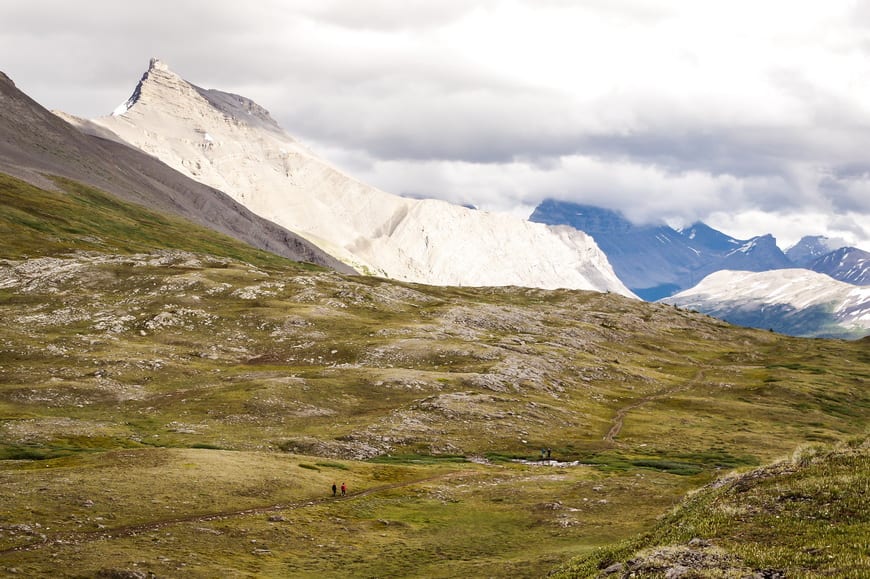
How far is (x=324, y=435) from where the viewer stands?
108 meters

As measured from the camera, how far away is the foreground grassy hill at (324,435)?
56.6 meters

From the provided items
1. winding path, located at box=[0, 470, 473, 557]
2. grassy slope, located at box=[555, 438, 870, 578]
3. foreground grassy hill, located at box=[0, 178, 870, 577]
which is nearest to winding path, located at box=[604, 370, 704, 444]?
foreground grassy hill, located at box=[0, 178, 870, 577]

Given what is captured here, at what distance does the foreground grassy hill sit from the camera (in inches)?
2229

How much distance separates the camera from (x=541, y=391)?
492ft

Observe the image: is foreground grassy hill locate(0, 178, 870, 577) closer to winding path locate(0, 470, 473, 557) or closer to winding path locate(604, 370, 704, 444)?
winding path locate(0, 470, 473, 557)

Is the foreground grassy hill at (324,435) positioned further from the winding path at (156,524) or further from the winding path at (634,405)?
the winding path at (634,405)

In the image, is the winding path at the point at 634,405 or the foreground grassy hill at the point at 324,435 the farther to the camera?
the winding path at the point at 634,405

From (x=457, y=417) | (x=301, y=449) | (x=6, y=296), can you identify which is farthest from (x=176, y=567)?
(x=6, y=296)

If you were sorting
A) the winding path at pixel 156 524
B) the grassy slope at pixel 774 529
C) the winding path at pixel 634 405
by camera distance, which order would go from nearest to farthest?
1. the grassy slope at pixel 774 529
2. the winding path at pixel 156 524
3. the winding path at pixel 634 405

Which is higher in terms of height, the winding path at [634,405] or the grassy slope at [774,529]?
the grassy slope at [774,529]

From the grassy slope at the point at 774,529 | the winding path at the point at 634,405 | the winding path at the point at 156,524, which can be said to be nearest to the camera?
the grassy slope at the point at 774,529

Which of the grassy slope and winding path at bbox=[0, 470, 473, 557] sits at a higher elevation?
the grassy slope

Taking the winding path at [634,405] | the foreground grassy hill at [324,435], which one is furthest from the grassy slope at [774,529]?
the winding path at [634,405]

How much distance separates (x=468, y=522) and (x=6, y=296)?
155m
